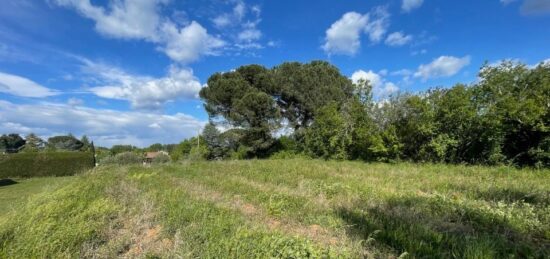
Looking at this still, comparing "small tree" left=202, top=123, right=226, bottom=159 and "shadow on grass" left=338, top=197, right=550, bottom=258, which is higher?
"small tree" left=202, top=123, right=226, bottom=159

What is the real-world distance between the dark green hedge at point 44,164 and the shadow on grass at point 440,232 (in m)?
21.9

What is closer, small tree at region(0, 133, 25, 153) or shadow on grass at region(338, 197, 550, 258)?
shadow on grass at region(338, 197, 550, 258)

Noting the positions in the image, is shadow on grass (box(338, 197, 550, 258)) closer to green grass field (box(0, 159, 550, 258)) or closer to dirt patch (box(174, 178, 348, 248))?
green grass field (box(0, 159, 550, 258))

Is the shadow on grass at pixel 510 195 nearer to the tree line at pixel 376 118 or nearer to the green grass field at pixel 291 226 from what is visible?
the green grass field at pixel 291 226

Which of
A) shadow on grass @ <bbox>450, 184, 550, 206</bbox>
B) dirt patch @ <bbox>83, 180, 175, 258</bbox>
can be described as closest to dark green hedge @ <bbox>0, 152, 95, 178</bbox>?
dirt patch @ <bbox>83, 180, 175, 258</bbox>

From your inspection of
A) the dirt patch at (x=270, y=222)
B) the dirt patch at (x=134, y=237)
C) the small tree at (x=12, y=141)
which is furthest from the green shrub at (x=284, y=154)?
the small tree at (x=12, y=141)

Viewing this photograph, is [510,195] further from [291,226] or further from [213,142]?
[213,142]

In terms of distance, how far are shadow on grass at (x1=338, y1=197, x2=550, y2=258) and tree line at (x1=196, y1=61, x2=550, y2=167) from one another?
902 centimetres

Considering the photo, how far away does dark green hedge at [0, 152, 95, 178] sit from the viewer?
2209 cm

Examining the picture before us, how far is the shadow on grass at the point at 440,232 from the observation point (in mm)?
3238

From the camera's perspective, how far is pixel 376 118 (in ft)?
58.8

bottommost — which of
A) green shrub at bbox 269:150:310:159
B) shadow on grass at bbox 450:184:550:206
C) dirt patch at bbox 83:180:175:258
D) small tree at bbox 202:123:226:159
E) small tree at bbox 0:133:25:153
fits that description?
dirt patch at bbox 83:180:175:258

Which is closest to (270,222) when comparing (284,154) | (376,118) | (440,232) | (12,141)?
(440,232)

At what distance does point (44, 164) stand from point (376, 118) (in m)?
23.6
